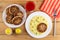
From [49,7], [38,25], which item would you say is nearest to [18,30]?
[38,25]

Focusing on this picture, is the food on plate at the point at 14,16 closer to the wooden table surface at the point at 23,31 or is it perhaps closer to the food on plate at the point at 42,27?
the wooden table surface at the point at 23,31

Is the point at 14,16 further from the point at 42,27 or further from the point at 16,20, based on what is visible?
the point at 42,27

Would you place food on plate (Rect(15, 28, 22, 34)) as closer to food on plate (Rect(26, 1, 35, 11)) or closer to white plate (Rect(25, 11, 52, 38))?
white plate (Rect(25, 11, 52, 38))

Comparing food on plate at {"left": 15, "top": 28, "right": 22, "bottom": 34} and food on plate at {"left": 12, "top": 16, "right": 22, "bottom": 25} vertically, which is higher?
food on plate at {"left": 12, "top": 16, "right": 22, "bottom": 25}

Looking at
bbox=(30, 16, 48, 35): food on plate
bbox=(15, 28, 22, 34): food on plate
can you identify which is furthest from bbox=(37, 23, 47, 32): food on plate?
bbox=(15, 28, 22, 34): food on plate

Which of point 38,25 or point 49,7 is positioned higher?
point 49,7

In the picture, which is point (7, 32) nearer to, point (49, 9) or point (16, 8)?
point (16, 8)
